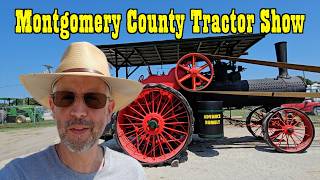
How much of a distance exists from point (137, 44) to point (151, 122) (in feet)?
7.01

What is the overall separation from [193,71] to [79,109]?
6.81 meters

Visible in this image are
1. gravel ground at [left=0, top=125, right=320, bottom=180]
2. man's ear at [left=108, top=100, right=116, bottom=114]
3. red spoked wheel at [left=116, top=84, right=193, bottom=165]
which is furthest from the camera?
red spoked wheel at [left=116, top=84, right=193, bottom=165]

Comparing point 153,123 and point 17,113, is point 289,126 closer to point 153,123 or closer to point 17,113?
point 153,123

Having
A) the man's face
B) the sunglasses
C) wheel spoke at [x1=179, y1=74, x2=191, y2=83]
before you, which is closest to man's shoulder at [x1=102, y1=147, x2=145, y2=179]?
the man's face

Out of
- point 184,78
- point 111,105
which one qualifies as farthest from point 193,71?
point 111,105

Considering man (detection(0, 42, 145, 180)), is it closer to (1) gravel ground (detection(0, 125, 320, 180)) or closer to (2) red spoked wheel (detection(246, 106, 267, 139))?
(1) gravel ground (detection(0, 125, 320, 180))

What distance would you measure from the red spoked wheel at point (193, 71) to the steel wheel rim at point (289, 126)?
203cm

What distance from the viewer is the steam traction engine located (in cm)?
779

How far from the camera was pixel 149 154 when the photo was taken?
7.78m

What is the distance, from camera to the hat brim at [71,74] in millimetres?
1717

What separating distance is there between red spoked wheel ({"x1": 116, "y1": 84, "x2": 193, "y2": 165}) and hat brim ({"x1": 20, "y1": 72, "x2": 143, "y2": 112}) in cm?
560

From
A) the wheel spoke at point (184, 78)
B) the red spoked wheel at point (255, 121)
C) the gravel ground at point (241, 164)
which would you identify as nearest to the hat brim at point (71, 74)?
the gravel ground at point (241, 164)

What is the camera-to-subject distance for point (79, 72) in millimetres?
1646

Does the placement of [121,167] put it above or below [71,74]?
below
